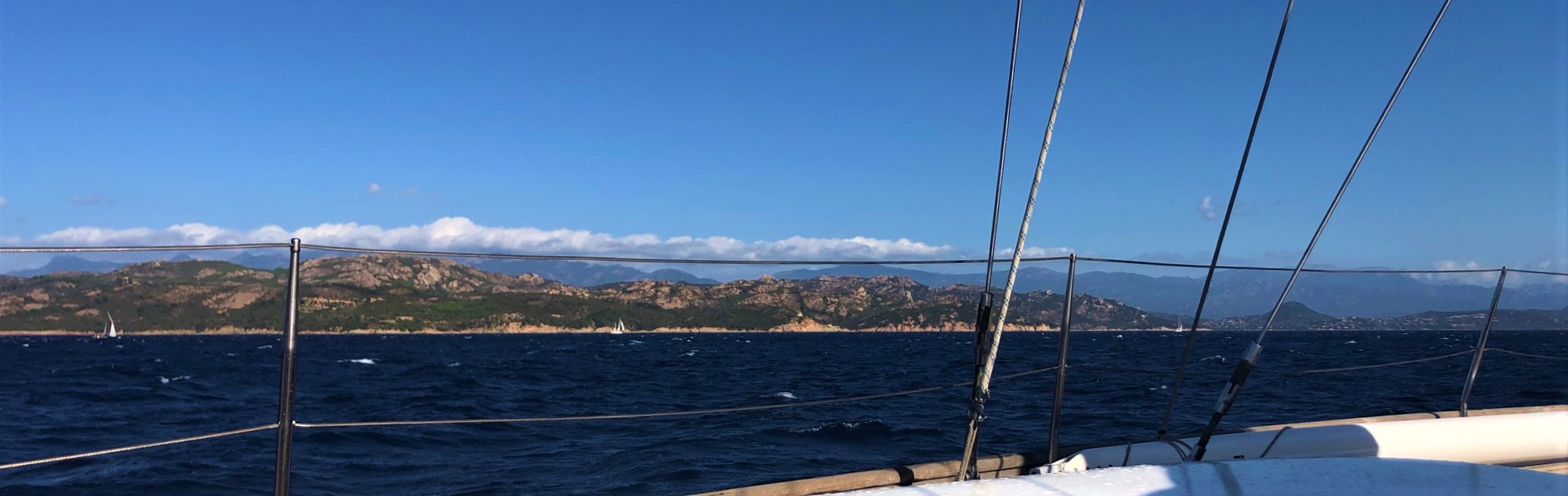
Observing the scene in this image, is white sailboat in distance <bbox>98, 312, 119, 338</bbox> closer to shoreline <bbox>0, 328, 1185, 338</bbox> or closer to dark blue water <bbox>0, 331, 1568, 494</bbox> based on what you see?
shoreline <bbox>0, 328, 1185, 338</bbox>

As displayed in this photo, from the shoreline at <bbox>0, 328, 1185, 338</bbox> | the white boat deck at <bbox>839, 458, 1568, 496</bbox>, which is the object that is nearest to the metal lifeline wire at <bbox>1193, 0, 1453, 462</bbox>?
the white boat deck at <bbox>839, 458, 1568, 496</bbox>

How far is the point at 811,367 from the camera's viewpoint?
2695cm

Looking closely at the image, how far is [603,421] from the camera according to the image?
11641mm

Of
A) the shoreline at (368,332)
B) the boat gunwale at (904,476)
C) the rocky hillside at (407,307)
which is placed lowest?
the shoreline at (368,332)

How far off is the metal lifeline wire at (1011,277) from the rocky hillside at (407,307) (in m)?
87.6

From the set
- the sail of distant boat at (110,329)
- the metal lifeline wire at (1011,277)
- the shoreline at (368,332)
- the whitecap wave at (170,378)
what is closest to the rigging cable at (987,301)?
the metal lifeline wire at (1011,277)

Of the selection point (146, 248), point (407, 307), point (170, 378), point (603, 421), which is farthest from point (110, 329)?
point (146, 248)

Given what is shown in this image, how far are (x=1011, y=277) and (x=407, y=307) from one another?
111m

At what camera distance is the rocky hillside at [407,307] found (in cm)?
9988

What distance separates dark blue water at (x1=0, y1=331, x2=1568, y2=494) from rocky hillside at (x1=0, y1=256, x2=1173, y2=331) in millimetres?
67230

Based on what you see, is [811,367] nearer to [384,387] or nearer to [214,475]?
[384,387]

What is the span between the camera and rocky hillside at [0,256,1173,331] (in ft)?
328

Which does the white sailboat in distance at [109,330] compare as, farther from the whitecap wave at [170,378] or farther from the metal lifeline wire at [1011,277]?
the metal lifeline wire at [1011,277]

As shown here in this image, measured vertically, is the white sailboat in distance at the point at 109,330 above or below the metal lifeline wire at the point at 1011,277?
below
